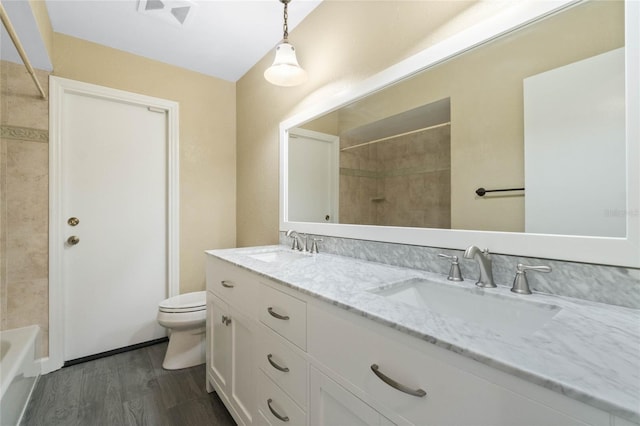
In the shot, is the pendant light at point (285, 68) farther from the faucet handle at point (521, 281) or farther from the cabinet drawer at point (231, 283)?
the faucet handle at point (521, 281)

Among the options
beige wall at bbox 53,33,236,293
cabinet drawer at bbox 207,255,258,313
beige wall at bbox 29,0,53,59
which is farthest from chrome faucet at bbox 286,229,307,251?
beige wall at bbox 29,0,53,59

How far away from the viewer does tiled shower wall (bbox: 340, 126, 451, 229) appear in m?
1.12

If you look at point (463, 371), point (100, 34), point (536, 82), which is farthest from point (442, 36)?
point (100, 34)

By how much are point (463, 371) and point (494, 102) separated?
35.6 inches

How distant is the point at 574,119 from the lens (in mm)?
792

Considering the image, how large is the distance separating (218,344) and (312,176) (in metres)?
1.15

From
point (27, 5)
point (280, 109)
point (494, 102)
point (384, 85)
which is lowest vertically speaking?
point (494, 102)

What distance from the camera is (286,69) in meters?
1.64

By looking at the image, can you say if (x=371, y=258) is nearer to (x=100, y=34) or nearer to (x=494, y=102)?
(x=494, y=102)

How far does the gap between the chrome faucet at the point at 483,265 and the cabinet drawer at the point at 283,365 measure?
0.63m

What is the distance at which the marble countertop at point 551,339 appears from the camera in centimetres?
38

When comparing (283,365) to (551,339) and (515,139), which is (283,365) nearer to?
(551,339)

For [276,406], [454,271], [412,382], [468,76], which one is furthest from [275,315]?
[468,76]

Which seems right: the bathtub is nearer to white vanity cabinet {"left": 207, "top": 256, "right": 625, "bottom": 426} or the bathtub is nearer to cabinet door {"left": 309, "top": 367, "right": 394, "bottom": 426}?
white vanity cabinet {"left": 207, "top": 256, "right": 625, "bottom": 426}
